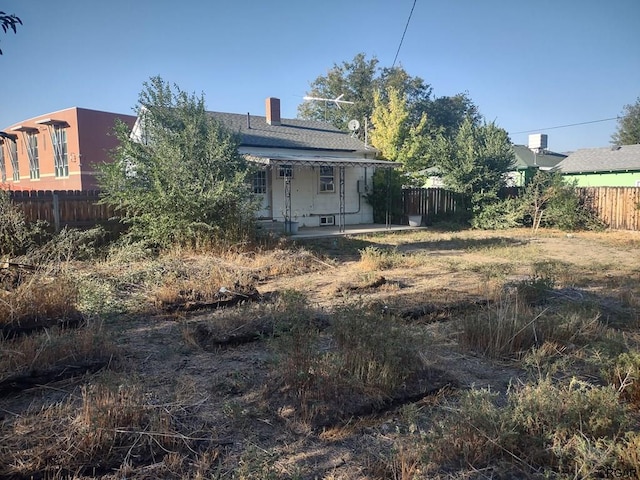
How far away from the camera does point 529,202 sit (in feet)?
59.2

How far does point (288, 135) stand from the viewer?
1897 centimetres

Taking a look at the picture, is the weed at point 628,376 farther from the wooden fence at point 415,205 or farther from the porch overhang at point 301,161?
the porch overhang at point 301,161

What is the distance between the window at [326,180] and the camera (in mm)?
18188

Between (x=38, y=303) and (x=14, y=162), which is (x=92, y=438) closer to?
(x=38, y=303)

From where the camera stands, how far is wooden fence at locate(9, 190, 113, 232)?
32.4 ft

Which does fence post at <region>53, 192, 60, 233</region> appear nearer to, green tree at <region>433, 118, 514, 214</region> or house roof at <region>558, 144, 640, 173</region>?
green tree at <region>433, 118, 514, 214</region>

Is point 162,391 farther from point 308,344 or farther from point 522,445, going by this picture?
point 522,445

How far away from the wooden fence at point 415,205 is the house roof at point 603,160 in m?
6.48

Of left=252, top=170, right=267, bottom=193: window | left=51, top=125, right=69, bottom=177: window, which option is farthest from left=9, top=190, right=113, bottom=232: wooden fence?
left=51, top=125, right=69, bottom=177: window

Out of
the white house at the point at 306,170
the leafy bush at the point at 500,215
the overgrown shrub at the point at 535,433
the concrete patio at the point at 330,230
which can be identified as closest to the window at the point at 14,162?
the white house at the point at 306,170

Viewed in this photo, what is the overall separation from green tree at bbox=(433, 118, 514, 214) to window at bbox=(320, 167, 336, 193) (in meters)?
4.79

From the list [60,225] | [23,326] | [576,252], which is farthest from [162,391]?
[576,252]

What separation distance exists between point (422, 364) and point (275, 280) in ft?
15.7

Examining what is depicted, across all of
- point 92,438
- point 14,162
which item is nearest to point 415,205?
point 92,438
